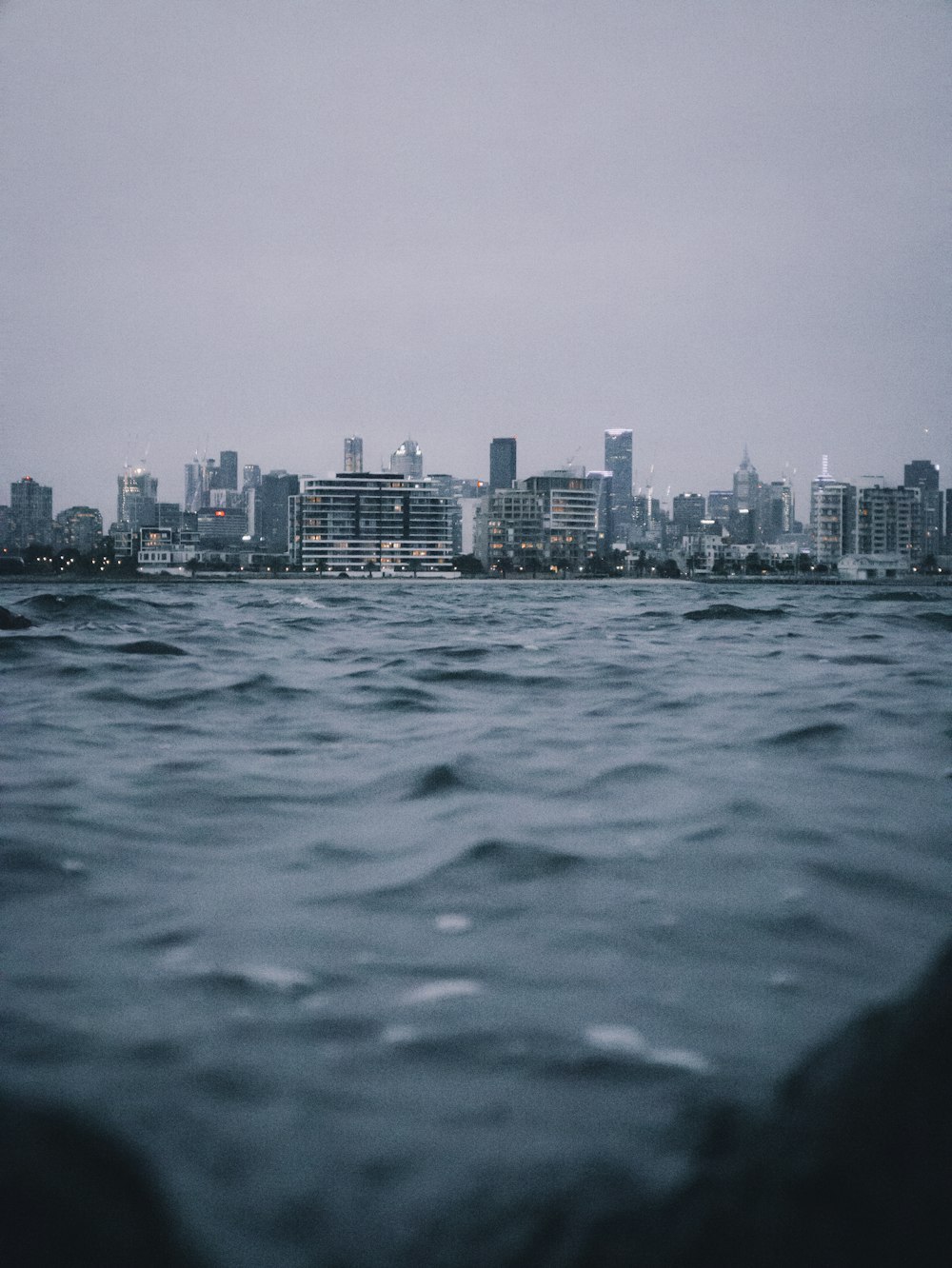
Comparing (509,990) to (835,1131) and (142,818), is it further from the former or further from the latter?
(142,818)

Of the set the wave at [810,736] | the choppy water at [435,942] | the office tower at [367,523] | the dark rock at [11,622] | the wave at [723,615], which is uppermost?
the office tower at [367,523]

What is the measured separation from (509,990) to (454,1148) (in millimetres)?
1047

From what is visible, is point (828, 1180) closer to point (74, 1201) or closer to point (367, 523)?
point (74, 1201)

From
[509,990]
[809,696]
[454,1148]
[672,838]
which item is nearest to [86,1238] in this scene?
[454,1148]

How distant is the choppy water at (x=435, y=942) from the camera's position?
2598 mm

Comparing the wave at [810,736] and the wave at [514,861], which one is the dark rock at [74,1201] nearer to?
the wave at [514,861]

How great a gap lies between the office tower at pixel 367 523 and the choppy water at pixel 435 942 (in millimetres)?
173989

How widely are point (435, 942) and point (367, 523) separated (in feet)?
599

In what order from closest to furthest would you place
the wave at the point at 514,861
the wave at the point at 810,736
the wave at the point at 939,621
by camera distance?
the wave at the point at 514,861 < the wave at the point at 810,736 < the wave at the point at 939,621

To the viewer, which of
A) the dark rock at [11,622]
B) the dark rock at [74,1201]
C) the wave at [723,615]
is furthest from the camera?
the wave at [723,615]

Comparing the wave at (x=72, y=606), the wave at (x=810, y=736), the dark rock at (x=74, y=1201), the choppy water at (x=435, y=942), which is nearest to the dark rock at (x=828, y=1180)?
the choppy water at (x=435, y=942)

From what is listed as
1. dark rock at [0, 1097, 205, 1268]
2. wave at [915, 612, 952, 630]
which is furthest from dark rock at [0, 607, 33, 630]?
wave at [915, 612, 952, 630]

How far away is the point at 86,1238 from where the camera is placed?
224 centimetres

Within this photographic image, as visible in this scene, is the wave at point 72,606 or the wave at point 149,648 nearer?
the wave at point 149,648
